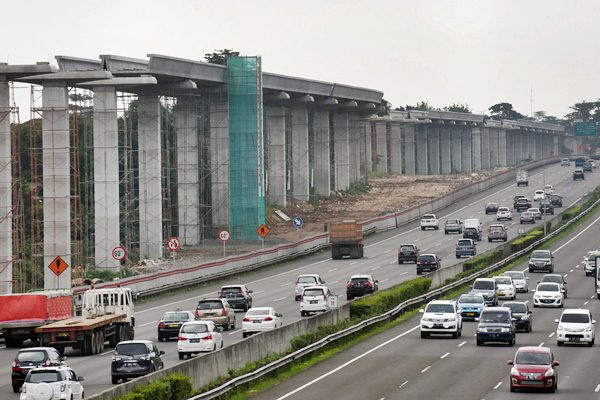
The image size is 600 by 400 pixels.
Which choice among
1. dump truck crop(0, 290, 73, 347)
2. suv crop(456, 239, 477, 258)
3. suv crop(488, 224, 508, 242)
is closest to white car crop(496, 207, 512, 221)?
suv crop(488, 224, 508, 242)

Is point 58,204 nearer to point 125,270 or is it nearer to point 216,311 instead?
point 125,270

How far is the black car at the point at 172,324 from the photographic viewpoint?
5291 cm

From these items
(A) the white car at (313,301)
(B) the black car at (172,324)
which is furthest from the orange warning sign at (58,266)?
(A) the white car at (313,301)

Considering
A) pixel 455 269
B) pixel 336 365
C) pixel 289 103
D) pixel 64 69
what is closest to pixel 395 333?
pixel 336 365

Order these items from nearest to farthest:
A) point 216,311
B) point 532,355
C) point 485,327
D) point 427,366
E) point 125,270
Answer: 1. point 532,355
2. point 427,366
3. point 485,327
4. point 216,311
5. point 125,270

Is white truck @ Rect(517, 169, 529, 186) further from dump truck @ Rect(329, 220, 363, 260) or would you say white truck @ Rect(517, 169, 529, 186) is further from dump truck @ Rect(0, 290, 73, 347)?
dump truck @ Rect(0, 290, 73, 347)

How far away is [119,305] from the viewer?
5281cm

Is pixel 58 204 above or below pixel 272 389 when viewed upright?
above

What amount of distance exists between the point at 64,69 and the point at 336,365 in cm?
4317

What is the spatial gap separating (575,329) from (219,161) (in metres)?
71.0

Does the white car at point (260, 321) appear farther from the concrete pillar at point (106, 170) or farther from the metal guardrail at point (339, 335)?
the concrete pillar at point (106, 170)

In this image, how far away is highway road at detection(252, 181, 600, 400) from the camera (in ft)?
120

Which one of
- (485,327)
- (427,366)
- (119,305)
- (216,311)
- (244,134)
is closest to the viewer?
(427,366)

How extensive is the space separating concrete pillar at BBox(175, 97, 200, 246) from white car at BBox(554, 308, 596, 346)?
209 ft
